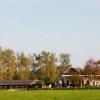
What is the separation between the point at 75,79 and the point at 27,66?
1699cm

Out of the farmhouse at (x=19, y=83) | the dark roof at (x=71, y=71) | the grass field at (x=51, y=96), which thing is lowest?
the grass field at (x=51, y=96)

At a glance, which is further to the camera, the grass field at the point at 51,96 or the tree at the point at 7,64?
the tree at the point at 7,64

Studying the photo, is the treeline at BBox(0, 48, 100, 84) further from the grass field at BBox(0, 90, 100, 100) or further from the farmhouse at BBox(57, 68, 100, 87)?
the grass field at BBox(0, 90, 100, 100)

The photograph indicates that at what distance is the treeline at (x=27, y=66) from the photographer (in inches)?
5064

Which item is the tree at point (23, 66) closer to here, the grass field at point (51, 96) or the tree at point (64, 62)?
the tree at point (64, 62)

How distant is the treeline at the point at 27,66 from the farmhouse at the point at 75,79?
287 cm

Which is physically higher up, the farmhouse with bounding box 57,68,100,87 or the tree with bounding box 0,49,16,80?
the tree with bounding box 0,49,16,80

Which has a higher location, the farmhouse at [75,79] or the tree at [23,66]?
the tree at [23,66]

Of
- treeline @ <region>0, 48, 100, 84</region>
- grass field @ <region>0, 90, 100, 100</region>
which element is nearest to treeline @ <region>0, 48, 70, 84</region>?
treeline @ <region>0, 48, 100, 84</region>

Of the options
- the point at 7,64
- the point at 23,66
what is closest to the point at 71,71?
the point at 23,66

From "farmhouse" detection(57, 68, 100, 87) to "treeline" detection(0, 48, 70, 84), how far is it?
9.43 ft

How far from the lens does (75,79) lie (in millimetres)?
133750

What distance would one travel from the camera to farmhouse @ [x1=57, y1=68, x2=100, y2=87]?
432 ft

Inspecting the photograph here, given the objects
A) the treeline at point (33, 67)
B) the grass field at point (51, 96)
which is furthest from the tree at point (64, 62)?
the grass field at point (51, 96)
